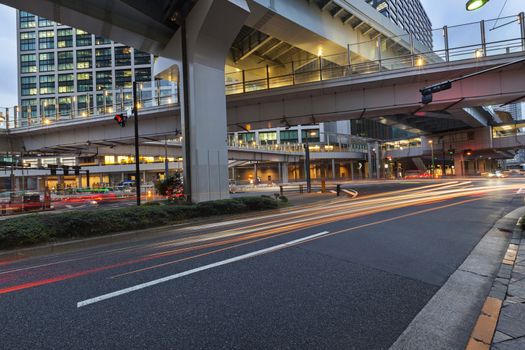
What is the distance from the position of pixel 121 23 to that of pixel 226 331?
53.8 ft

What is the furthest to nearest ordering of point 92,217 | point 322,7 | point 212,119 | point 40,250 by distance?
point 322,7
point 212,119
point 92,217
point 40,250

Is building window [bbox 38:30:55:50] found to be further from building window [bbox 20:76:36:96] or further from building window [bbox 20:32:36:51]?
building window [bbox 20:76:36:96]

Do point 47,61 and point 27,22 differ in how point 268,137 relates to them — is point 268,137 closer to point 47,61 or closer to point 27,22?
point 47,61

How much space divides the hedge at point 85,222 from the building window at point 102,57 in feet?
307

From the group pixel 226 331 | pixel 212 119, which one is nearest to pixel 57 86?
pixel 212 119

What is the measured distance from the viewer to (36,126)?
1041 inches

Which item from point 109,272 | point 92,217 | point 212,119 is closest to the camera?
point 109,272

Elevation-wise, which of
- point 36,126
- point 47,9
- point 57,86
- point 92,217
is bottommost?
A: point 92,217

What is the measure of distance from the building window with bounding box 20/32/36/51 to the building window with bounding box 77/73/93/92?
18.6 m

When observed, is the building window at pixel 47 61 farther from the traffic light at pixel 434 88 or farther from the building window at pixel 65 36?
the traffic light at pixel 434 88

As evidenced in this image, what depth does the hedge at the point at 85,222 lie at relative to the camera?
723cm

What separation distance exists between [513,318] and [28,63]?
118344mm

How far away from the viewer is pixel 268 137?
→ 270 ft

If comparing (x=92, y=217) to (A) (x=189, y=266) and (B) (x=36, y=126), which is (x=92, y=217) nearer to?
(A) (x=189, y=266)
